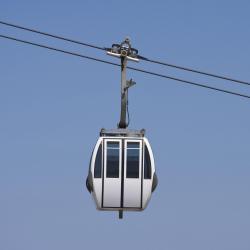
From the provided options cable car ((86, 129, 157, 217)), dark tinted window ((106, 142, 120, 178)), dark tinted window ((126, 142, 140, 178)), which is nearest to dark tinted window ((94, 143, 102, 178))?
cable car ((86, 129, 157, 217))

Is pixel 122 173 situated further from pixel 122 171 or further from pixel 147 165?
pixel 147 165

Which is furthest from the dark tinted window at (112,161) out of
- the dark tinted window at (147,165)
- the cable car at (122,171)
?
the dark tinted window at (147,165)

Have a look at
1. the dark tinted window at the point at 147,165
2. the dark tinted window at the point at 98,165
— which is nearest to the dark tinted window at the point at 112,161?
the dark tinted window at the point at 98,165

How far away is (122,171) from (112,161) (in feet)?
1.41

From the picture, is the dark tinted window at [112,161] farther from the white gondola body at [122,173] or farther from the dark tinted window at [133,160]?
the dark tinted window at [133,160]

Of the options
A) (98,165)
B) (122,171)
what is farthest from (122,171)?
(98,165)

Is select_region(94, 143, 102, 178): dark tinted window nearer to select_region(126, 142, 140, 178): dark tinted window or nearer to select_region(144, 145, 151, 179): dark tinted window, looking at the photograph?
select_region(126, 142, 140, 178): dark tinted window

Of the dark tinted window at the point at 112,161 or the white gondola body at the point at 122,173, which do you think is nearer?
the white gondola body at the point at 122,173

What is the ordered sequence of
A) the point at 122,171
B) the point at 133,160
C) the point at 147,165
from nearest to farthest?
Result: the point at 122,171 → the point at 133,160 → the point at 147,165

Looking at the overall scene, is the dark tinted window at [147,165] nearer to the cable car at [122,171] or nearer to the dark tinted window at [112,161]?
the cable car at [122,171]

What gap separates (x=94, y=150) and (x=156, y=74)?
9.97 ft

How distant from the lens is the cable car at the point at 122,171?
923 inches

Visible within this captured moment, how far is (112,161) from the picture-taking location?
78.5 ft

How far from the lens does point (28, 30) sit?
2178cm
